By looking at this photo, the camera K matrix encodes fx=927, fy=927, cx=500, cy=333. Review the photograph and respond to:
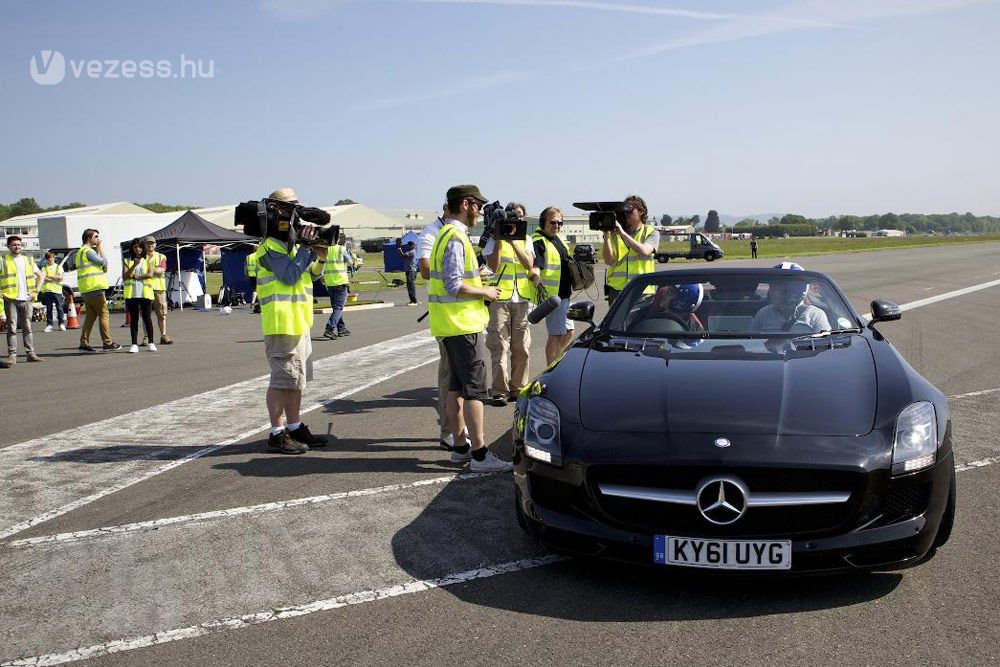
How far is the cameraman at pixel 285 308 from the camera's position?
6.75 meters

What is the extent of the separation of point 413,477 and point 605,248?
3995 mm

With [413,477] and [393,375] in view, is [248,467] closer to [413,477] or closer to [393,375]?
[413,477]

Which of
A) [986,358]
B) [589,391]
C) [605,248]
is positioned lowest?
[986,358]

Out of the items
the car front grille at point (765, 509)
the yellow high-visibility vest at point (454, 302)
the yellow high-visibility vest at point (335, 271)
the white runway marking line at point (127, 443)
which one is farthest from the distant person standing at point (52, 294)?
the car front grille at point (765, 509)

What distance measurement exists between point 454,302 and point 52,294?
1739cm

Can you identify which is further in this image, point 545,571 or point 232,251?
point 232,251

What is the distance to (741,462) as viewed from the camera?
12.5ft

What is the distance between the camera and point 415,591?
4.05 m

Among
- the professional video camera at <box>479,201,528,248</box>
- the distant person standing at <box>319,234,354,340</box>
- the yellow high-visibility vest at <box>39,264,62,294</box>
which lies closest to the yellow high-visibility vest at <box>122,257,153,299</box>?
the distant person standing at <box>319,234,354,340</box>

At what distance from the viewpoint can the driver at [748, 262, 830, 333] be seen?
5.63 m

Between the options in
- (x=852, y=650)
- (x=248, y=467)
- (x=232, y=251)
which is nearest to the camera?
(x=852, y=650)

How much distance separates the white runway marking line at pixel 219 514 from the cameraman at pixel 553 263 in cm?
330

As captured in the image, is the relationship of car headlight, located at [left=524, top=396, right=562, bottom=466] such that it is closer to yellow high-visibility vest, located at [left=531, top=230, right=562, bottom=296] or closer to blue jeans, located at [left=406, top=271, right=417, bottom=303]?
yellow high-visibility vest, located at [left=531, top=230, right=562, bottom=296]

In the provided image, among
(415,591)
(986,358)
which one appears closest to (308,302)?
(415,591)
